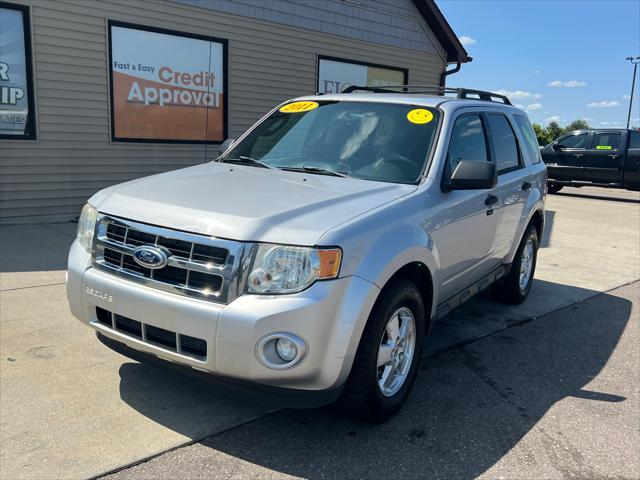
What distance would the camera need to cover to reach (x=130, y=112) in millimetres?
Result: 9164

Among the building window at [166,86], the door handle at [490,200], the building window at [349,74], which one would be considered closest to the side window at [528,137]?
the door handle at [490,200]

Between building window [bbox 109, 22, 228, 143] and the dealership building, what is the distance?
0.02 meters

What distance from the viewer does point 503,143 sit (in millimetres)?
5059

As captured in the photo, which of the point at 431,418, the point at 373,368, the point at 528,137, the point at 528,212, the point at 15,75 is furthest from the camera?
the point at 15,75

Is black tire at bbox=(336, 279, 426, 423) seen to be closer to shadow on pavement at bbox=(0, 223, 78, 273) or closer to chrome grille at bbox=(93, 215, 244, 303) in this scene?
chrome grille at bbox=(93, 215, 244, 303)

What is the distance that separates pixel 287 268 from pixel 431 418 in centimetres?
139

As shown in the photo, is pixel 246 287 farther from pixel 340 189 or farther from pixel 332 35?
pixel 332 35

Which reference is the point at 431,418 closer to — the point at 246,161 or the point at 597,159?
the point at 246,161

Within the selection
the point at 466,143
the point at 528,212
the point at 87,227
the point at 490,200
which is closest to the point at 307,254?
the point at 87,227

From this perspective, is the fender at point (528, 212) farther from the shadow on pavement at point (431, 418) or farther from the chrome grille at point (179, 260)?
the chrome grille at point (179, 260)

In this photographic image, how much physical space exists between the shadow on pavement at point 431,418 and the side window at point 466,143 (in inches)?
56.2

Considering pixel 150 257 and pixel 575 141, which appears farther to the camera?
pixel 575 141

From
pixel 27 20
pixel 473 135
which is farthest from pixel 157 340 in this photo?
pixel 27 20

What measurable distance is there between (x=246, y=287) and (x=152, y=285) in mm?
524
